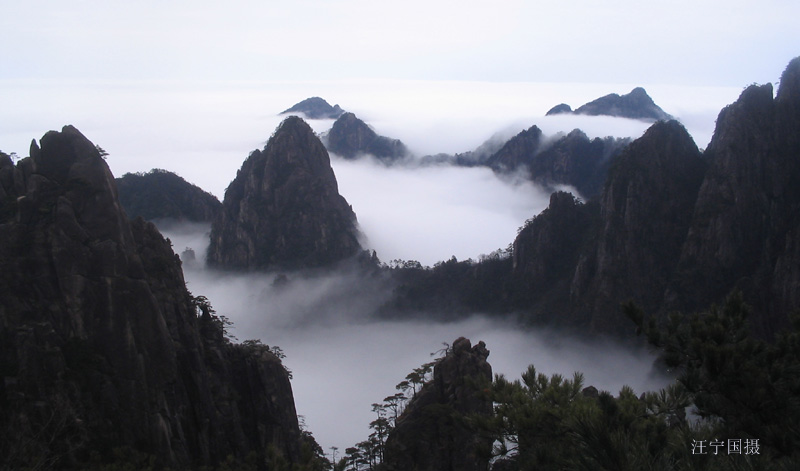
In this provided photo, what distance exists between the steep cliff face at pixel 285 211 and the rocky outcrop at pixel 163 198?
24.6 ft

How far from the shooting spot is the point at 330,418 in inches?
2099

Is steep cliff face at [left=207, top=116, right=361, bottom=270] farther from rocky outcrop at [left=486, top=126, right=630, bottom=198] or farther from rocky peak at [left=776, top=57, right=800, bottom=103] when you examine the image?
rocky peak at [left=776, top=57, right=800, bottom=103]

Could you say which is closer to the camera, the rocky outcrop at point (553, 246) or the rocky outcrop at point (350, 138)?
the rocky outcrop at point (553, 246)

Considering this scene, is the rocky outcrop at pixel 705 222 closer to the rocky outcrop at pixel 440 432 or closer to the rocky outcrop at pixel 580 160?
the rocky outcrop at pixel 440 432

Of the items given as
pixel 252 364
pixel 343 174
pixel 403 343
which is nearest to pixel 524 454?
pixel 252 364

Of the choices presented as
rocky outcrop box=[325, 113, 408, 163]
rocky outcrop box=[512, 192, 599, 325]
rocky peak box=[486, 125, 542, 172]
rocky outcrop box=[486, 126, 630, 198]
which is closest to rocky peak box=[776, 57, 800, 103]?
rocky outcrop box=[512, 192, 599, 325]

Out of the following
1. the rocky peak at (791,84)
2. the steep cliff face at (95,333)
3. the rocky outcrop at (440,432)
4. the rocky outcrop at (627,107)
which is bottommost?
the rocky outcrop at (440,432)

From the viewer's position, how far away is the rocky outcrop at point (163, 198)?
96500mm

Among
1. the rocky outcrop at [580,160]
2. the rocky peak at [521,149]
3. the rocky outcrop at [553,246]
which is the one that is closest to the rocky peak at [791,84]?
the rocky outcrop at [553,246]

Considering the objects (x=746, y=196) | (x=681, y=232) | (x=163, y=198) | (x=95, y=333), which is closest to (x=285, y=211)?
(x=163, y=198)

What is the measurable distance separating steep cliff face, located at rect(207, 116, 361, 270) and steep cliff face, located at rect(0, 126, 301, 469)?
56.2m

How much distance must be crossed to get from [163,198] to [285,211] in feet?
75.3

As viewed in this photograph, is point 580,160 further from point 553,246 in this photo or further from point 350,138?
point 350,138

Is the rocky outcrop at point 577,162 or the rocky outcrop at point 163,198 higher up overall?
the rocky outcrop at point 577,162
